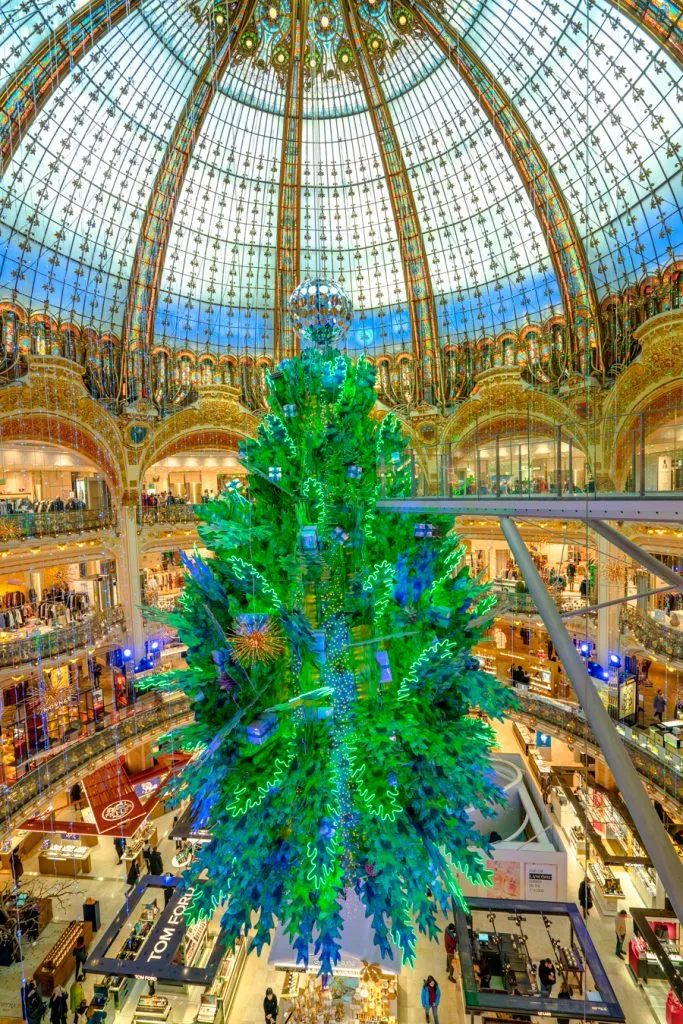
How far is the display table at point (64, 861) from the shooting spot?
17.0 m

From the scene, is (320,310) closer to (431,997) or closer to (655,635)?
(431,997)

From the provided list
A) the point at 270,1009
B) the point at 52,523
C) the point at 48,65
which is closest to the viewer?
A: the point at 270,1009

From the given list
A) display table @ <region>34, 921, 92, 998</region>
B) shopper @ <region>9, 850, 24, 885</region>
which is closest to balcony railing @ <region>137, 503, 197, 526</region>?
shopper @ <region>9, 850, 24, 885</region>

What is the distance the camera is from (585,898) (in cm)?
1491

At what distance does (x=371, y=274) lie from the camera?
2542 cm

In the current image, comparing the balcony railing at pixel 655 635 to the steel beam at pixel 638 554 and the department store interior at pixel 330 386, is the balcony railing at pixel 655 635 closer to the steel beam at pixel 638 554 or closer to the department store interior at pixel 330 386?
the department store interior at pixel 330 386

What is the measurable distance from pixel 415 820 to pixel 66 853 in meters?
15.4

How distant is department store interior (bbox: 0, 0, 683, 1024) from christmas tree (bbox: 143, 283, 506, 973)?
0.95 ft

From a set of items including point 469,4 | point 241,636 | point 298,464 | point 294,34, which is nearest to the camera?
point 241,636

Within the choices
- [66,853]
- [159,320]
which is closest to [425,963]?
[66,853]

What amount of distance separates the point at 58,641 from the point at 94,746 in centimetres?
339

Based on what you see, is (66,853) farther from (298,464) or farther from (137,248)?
(137,248)

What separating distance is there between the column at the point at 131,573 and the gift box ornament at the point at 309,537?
714 inches

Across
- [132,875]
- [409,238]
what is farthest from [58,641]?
[409,238]
